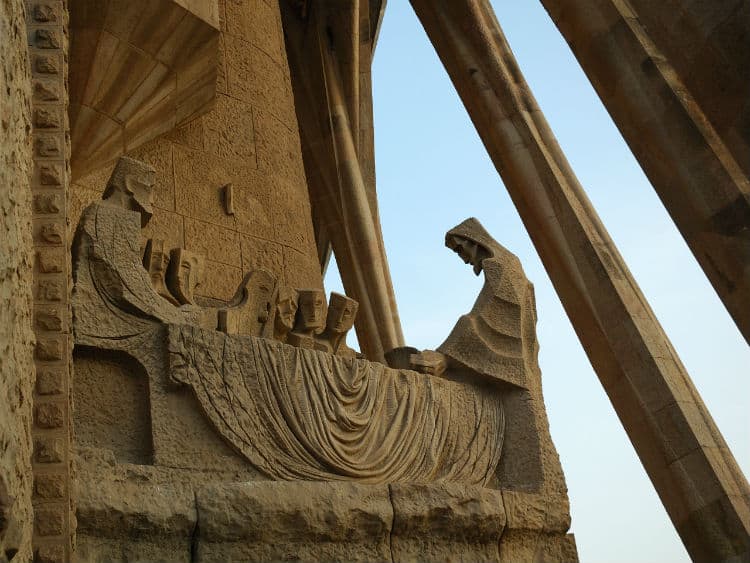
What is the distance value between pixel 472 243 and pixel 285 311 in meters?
1.50

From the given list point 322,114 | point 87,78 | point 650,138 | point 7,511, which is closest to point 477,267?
point 650,138

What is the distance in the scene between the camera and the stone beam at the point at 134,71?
7094 millimetres

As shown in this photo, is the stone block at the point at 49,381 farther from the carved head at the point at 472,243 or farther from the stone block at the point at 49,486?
the carved head at the point at 472,243

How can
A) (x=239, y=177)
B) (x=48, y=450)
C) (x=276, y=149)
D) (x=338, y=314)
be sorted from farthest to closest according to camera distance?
(x=276, y=149), (x=239, y=177), (x=338, y=314), (x=48, y=450)

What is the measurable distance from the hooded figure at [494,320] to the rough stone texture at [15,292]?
3.30 metres

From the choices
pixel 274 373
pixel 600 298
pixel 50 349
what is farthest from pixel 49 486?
pixel 600 298

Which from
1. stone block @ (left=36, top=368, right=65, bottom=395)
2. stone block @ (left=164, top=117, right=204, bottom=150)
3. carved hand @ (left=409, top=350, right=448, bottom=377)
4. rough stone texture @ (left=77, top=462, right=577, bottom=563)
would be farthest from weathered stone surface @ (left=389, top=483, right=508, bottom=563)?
stone block @ (left=164, top=117, right=204, bottom=150)

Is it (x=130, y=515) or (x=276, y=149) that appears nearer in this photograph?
(x=130, y=515)

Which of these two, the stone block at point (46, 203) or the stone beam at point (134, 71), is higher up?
the stone beam at point (134, 71)

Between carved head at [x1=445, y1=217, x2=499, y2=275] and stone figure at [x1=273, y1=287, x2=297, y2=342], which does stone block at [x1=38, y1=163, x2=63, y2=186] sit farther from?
carved head at [x1=445, y1=217, x2=499, y2=275]

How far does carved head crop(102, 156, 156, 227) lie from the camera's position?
5633 millimetres

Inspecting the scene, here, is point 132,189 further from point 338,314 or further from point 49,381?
point 49,381

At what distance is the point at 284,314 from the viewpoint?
6.46 m

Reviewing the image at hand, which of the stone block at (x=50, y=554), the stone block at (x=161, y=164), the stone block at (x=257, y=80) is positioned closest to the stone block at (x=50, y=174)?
the stone block at (x=50, y=554)
